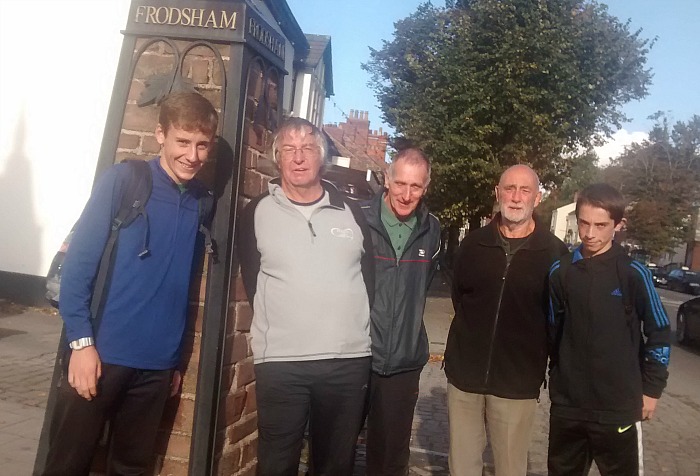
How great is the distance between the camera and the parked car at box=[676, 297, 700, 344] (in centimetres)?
1386

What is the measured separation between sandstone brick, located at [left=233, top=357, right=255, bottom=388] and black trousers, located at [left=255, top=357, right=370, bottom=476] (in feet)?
1.00

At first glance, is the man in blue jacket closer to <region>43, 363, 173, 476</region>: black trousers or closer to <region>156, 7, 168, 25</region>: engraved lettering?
<region>43, 363, 173, 476</region>: black trousers

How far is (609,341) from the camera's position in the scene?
320cm

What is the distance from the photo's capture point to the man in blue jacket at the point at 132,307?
235 centimetres

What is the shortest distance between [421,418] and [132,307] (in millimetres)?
4500

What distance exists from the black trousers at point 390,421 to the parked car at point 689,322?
1254 cm

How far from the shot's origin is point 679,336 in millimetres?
14805

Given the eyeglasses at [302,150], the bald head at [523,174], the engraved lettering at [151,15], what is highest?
the engraved lettering at [151,15]

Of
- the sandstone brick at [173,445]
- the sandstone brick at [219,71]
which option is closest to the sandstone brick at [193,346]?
the sandstone brick at [173,445]

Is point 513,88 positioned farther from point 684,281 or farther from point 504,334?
point 684,281

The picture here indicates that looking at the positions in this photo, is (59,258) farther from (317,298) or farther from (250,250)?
(317,298)

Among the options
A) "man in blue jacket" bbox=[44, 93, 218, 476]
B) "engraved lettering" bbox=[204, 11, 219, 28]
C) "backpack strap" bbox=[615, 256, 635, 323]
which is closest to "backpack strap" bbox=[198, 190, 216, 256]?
"man in blue jacket" bbox=[44, 93, 218, 476]

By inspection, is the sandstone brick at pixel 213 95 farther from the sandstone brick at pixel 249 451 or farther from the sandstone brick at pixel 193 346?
the sandstone brick at pixel 249 451

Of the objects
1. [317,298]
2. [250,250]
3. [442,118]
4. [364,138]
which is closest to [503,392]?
[317,298]
